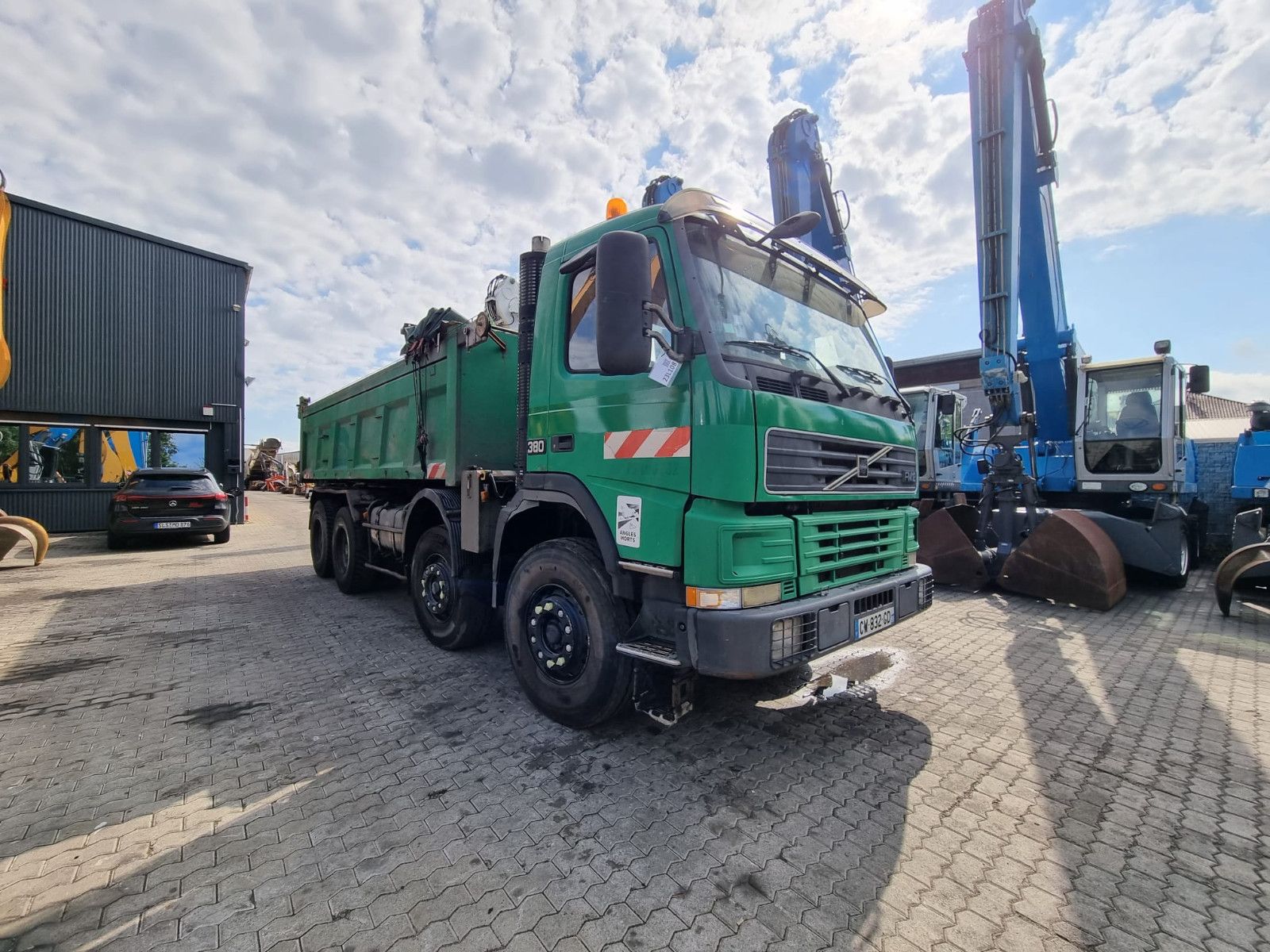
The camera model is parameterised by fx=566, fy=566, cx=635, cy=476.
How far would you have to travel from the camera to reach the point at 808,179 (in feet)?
25.1

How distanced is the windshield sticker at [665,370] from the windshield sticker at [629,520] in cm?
60

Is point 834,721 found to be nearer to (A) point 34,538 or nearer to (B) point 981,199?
(B) point 981,199

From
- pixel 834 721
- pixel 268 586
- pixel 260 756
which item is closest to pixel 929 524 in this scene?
pixel 834 721

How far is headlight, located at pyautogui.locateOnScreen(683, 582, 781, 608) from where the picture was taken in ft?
8.23

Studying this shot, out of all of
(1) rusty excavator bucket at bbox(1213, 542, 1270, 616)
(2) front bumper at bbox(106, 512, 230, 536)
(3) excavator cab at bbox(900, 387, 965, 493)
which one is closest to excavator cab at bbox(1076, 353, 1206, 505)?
(3) excavator cab at bbox(900, 387, 965, 493)

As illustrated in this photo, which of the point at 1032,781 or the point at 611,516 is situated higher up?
the point at 611,516

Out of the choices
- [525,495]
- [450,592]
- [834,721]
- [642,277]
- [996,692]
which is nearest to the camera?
[642,277]

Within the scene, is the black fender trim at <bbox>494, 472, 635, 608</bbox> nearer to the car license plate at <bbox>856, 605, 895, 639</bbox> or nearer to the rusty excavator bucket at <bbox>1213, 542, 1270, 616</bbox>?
the car license plate at <bbox>856, 605, 895, 639</bbox>

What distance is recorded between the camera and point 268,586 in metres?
7.56

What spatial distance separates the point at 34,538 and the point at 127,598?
13.7 ft

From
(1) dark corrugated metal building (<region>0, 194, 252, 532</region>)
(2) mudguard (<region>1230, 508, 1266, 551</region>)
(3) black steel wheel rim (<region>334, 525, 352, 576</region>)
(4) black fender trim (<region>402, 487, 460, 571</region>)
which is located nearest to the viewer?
(4) black fender trim (<region>402, 487, 460, 571</region>)

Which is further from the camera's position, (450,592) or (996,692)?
(450,592)

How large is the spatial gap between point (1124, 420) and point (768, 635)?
29.3ft

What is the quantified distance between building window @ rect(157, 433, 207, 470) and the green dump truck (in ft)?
48.9
